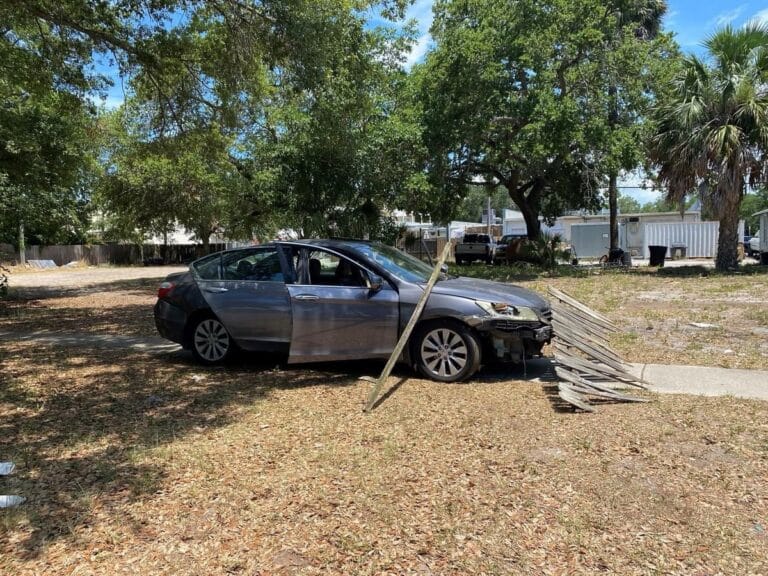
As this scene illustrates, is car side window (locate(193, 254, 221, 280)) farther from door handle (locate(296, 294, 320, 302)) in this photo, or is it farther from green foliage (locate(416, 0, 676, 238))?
green foliage (locate(416, 0, 676, 238))

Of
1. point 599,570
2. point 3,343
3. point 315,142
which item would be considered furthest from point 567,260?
point 599,570

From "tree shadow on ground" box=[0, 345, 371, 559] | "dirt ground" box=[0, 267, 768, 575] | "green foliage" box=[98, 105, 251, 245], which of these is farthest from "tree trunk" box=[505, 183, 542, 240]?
"tree shadow on ground" box=[0, 345, 371, 559]

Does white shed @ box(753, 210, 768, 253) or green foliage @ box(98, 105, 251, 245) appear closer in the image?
green foliage @ box(98, 105, 251, 245)

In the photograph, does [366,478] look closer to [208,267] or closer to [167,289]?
[208,267]

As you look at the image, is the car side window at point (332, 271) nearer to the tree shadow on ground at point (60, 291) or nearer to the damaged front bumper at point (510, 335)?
the damaged front bumper at point (510, 335)

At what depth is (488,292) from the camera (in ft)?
20.4

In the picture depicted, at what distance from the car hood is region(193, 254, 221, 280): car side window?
2782mm

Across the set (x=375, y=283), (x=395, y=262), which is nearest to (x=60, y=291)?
(x=395, y=262)

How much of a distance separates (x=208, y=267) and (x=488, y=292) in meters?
3.48

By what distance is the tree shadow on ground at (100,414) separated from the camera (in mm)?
3508

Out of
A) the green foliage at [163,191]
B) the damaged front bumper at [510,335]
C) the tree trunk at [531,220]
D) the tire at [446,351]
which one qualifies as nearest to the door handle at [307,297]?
the tire at [446,351]

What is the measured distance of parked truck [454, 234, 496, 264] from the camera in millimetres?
29344

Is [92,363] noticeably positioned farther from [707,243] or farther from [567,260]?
[707,243]

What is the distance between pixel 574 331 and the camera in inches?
243
